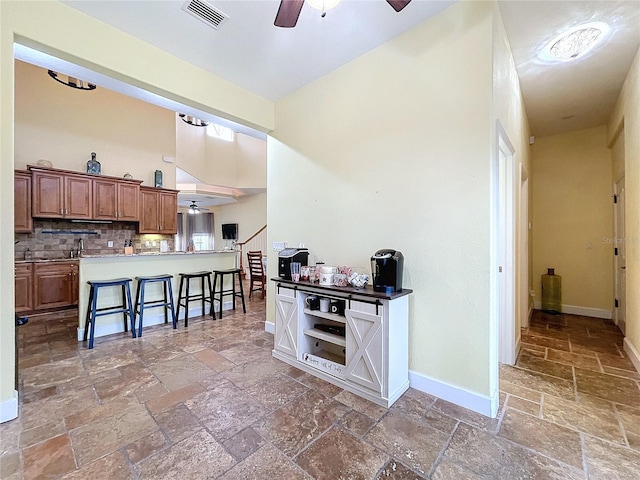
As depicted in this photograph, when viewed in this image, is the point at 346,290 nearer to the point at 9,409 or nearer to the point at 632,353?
the point at 9,409

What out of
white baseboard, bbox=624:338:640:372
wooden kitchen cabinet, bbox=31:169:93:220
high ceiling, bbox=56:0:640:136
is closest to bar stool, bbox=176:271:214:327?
wooden kitchen cabinet, bbox=31:169:93:220

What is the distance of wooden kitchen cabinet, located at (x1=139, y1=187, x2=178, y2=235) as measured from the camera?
5.87m

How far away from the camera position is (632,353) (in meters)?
2.80

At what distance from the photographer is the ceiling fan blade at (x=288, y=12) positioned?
5.77 ft

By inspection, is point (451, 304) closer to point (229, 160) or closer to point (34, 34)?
point (34, 34)

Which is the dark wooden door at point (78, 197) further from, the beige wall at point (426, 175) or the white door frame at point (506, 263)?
the white door frame at point (506, 263)

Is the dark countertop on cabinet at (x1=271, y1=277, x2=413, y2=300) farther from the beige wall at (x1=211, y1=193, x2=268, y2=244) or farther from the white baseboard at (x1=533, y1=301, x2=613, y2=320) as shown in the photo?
the beige wall at (x1=211, y1=193, x2=268, y2=244)

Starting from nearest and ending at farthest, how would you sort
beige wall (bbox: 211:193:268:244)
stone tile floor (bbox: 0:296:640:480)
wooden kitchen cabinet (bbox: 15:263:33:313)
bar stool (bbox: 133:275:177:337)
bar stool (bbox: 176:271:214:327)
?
stone tile floor (bbox: 0:296:640:480) < bar stool (bbox: 133:275:177:337) < bar stool (bbox: 176:271:214:327) < wooden kitchen cabinet (bbox: 15:263:33:313) < beige wall (bbox: 211:193:268:244)

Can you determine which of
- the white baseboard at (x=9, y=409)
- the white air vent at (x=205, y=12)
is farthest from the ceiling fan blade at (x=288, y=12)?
the white baseboard at (x=9, y=409)

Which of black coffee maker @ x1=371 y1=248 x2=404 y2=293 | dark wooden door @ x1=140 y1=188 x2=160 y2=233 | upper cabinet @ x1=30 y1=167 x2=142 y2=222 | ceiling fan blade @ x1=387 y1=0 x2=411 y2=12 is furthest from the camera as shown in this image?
dark wooden door @ x1=140 y1=188 x2=160 y2=233

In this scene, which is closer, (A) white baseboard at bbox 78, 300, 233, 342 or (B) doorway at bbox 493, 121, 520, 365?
(B) doorway at bbox 493, 121, 520, 365

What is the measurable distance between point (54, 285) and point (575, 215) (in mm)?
9075

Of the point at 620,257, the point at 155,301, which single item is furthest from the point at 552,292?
the point at 155,301

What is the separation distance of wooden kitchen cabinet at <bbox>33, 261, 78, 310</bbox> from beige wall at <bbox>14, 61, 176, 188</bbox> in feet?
6.02
